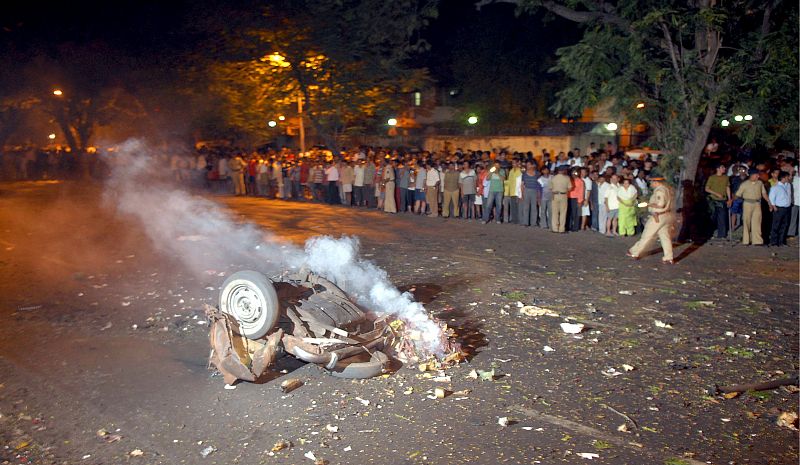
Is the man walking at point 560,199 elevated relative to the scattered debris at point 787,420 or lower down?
elevated

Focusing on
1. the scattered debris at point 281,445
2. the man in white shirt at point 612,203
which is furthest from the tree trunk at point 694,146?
the scattered debris at point 281,445

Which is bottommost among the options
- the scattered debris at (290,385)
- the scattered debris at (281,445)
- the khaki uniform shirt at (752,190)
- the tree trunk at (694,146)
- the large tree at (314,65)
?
the scattered debris at (281,445)

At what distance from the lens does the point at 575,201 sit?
1634cm

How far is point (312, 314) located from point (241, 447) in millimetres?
1694

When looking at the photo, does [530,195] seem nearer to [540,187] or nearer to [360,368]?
[540,187]

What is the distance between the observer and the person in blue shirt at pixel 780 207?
14297mm

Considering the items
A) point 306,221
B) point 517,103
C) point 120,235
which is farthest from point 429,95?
point 120,235

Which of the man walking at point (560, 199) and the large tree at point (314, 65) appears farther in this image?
the large tree at point (314, 65)

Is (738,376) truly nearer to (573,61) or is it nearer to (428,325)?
(428,325)

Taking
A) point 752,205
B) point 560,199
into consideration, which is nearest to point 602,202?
point 560,199

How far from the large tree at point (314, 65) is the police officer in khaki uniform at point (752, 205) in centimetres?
1401

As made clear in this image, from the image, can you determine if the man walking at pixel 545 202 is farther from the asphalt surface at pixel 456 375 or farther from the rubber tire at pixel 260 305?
the rubber tire at pixel 260 305

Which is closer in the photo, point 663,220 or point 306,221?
point 663,220

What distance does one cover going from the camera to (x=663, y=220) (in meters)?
12.3
